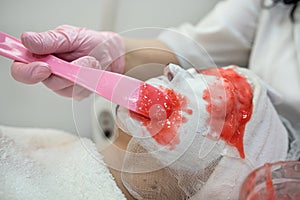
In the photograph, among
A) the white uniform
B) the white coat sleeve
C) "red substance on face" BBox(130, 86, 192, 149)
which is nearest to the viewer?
"red substance on face" BBox(130, 86, 192, 149)

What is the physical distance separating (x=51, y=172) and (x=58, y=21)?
0.51 metres

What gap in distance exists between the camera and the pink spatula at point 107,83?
62 cm

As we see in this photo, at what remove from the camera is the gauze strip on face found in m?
0.61

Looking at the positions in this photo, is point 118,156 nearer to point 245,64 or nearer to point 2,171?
point 2,171

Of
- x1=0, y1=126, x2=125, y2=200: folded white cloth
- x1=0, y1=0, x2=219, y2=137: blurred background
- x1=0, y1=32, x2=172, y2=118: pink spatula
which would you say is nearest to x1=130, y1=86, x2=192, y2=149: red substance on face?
x1=0, y1=32, x2=172, y2=118: pink spatula

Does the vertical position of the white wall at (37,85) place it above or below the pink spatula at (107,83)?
below

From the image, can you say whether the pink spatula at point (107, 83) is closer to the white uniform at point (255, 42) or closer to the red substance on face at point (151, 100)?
the red substance on face at point (151, 100)

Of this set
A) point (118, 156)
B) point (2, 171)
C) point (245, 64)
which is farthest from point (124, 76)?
point (245, 64)

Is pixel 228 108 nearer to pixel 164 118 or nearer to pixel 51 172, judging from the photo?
pixel 164 118

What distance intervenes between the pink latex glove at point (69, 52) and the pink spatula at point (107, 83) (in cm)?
2

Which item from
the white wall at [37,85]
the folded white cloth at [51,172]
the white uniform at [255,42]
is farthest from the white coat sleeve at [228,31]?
the folded white cloth at [51,172]

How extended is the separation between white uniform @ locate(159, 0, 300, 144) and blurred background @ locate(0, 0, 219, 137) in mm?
135

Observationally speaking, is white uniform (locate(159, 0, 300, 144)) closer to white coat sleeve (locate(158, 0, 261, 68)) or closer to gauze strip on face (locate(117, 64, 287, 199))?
white coat sleeve (locate(158, 0, 261, 68))

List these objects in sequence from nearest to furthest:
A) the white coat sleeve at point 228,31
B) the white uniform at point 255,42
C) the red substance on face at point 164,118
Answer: the red substance on face at point 164,118
the white uniform at point 255,42
the white coat sleeve at point 228,31
